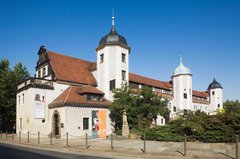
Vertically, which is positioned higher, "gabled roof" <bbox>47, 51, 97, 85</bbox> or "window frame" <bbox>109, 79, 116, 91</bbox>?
"gabled roof" <bbox>47, 51, 97, 85</bbox>

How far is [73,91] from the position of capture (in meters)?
31.0

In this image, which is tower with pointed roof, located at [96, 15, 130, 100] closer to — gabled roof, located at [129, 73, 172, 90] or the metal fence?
gabled roof, located at [129, 73, 172, 90]

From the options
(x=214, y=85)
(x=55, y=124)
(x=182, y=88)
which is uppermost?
(x=214, y=85)

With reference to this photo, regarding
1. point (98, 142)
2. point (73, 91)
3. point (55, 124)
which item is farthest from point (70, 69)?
point (98, 142)

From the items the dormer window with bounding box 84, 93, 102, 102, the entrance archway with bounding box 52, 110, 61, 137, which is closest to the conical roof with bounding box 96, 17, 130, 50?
the dormer window with bounding box 84, 93, 102, 102

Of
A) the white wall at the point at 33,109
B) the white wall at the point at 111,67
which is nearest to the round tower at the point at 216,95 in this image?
the white wall at the point at 111,67

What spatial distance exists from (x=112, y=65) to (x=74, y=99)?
8.51 metres

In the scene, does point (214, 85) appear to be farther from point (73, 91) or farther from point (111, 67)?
A: point (73, 91)

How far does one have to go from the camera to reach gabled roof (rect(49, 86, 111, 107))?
28.5m

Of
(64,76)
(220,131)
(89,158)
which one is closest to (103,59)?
(64,76)

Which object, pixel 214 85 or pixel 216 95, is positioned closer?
pixel 216 95

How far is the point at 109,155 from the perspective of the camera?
1577 cm

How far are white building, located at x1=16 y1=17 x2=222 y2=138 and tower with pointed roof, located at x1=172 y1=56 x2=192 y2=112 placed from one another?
1392 cm

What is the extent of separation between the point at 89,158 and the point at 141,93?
1886 cm
